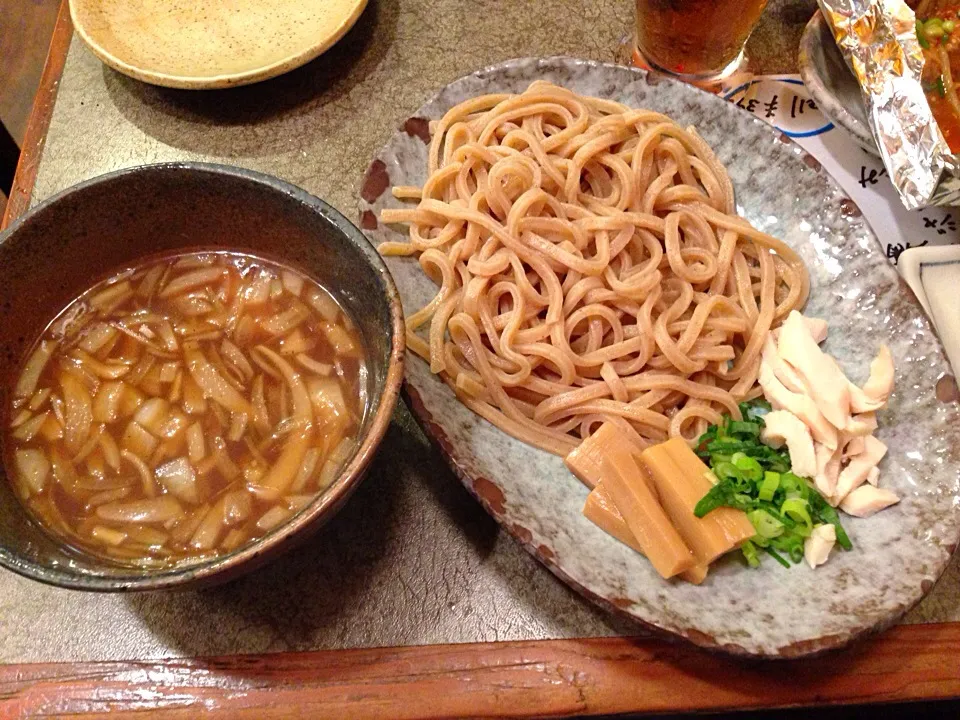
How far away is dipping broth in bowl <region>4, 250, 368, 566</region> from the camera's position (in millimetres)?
1229

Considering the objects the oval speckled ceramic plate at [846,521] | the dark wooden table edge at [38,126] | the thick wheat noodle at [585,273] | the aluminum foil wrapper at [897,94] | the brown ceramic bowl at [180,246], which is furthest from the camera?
the dark wooden table edge at [38,126]

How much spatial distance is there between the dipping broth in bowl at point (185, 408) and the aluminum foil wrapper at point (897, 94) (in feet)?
4.91

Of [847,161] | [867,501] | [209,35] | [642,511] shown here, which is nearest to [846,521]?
[867,501]

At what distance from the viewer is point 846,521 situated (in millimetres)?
1474

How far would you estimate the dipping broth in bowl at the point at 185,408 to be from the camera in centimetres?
123

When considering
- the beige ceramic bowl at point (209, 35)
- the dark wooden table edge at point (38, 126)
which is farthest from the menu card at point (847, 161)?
the dark wooden table edge at point (38, 126)

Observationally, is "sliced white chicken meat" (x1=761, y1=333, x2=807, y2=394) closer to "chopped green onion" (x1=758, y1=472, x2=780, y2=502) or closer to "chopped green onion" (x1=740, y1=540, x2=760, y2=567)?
"chopped green onion" (x1=758, y1=472, x2=780, y2=502)

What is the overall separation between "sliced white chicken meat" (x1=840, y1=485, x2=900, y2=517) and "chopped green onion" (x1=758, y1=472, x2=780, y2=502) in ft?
0.52

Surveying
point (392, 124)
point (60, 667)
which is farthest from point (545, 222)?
point (60, 667)

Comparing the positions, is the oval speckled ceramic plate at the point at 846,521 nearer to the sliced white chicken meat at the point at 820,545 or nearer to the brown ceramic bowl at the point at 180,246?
the sliced white chicken meat at the point at 820,545

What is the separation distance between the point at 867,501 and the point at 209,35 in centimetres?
230

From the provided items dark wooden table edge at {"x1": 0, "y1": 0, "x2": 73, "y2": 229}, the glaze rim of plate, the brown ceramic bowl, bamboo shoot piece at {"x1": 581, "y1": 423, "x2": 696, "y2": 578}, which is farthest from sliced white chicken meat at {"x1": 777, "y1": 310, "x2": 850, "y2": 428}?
dark wooden table edge at {"x1": 0, "y1": 0, "x2": 73, "y2": 229}

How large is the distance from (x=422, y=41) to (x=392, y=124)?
0.41 m

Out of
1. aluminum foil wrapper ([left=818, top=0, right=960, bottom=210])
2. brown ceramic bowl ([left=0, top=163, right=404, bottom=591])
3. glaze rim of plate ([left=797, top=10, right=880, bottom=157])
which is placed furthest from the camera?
glaze rim of plate ([left=797, top=10, right=880, bottom=157])
